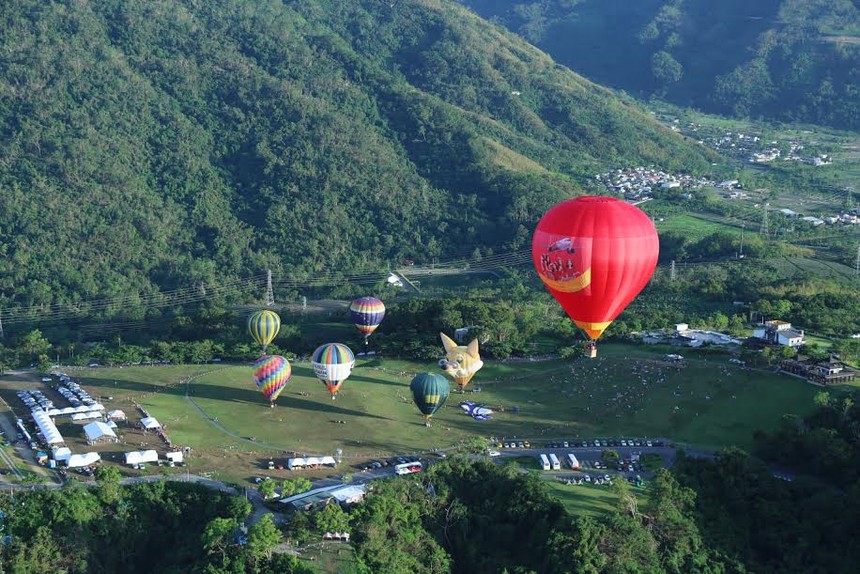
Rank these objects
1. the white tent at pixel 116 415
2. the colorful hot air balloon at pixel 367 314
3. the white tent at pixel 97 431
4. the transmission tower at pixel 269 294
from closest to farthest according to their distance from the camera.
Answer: the white tent at pixel 97 431, the white tent at pixel 116 415, the colorful hot air balloon at pixel 367 314, the transmission tower at pixel 269 294

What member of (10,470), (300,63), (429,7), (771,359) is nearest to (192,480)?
(10,470)

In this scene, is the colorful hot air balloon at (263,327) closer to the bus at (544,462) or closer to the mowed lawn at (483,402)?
the mowed lawn at (483,402)

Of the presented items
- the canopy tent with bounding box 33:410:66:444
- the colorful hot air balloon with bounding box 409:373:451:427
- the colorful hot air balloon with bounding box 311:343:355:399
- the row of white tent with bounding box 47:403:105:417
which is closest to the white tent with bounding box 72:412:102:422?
the row of white tent with bounding box 47:403:105:417

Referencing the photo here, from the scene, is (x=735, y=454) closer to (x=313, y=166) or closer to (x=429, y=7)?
(x=313, y=166)

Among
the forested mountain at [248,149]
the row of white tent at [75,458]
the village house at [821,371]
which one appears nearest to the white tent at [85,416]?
the row of white tent at [75,458]

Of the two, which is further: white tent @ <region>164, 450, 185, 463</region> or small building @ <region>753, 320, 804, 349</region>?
small building @ <region>753, 320, 804, 349</region>

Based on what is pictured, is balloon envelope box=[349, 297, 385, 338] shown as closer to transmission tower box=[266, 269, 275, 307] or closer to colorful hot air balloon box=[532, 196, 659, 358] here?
colorful hot air balloon box=[532, 196, 659, 358]
